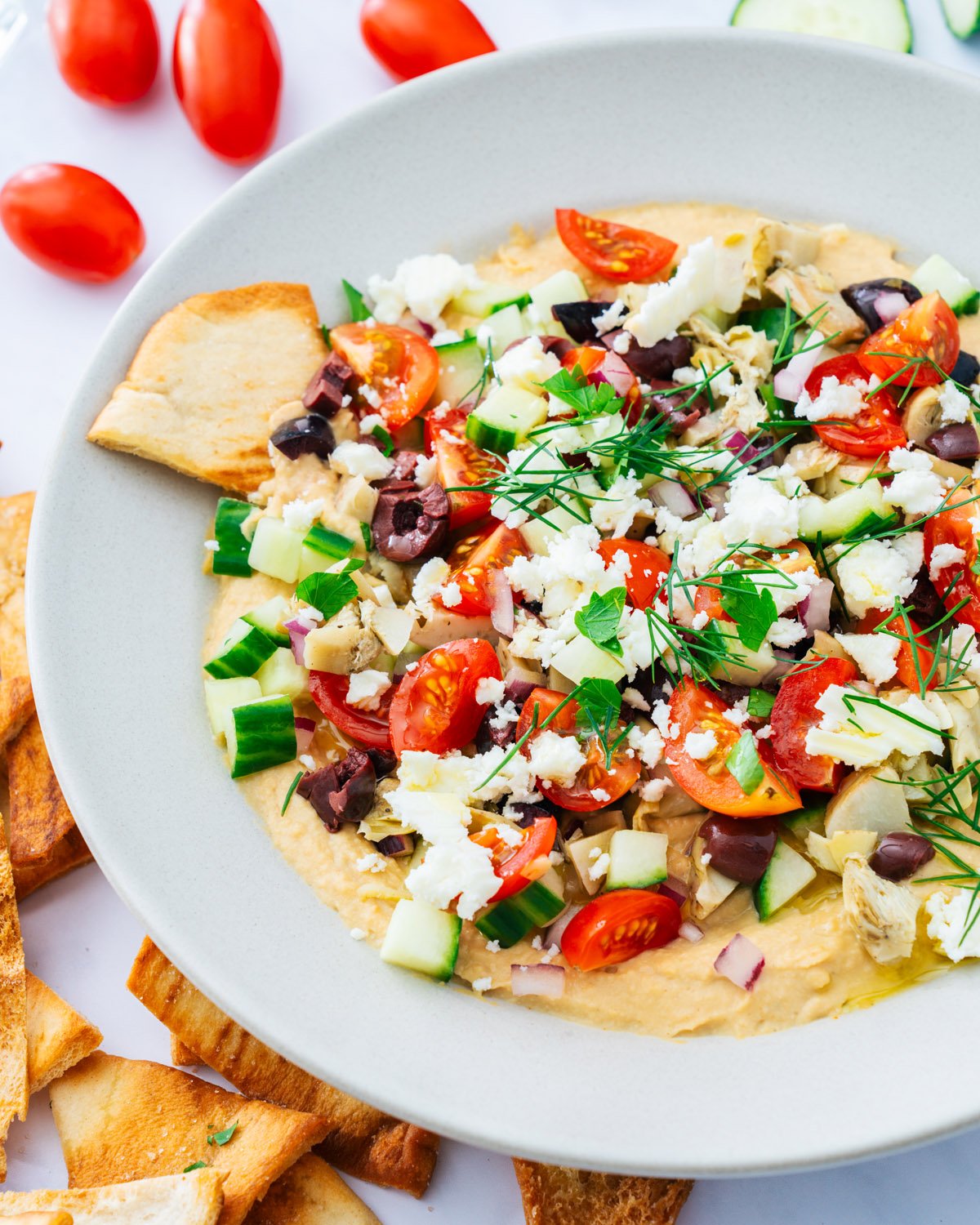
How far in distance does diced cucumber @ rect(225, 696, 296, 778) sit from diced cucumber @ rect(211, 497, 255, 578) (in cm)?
53

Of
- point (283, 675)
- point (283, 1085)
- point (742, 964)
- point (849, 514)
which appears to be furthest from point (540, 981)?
point (849, 514)

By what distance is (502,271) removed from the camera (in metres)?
4.37

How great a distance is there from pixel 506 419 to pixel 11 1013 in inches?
102

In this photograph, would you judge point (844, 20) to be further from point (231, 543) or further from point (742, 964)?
point (742, 964)

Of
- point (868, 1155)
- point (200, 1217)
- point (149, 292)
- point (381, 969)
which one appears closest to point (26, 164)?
point (149, 292)

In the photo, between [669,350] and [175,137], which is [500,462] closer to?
[669,350]

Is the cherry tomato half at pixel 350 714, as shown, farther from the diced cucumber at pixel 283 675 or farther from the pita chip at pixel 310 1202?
the pita chip at pixel 310 1202

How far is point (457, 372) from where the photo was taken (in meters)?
4.11

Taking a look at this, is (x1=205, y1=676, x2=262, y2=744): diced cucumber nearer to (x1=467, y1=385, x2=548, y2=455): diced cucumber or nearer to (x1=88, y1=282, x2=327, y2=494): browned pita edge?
(x1=88, y1=282, x2=327, y2=494): browned pita edge

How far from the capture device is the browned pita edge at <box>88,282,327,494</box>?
3.90 metres

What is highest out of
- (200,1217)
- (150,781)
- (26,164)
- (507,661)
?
(26,164)

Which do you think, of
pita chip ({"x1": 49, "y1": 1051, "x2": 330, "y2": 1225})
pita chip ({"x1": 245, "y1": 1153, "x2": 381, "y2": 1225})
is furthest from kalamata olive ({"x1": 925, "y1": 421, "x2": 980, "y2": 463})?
pita chip ({"x1": 245, "y1": 1153, "x2": 381, "y2": 1225})

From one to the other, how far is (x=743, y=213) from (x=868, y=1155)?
329 centimetres

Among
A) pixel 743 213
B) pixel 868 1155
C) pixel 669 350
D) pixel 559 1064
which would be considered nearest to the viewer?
pixel 868 1155
